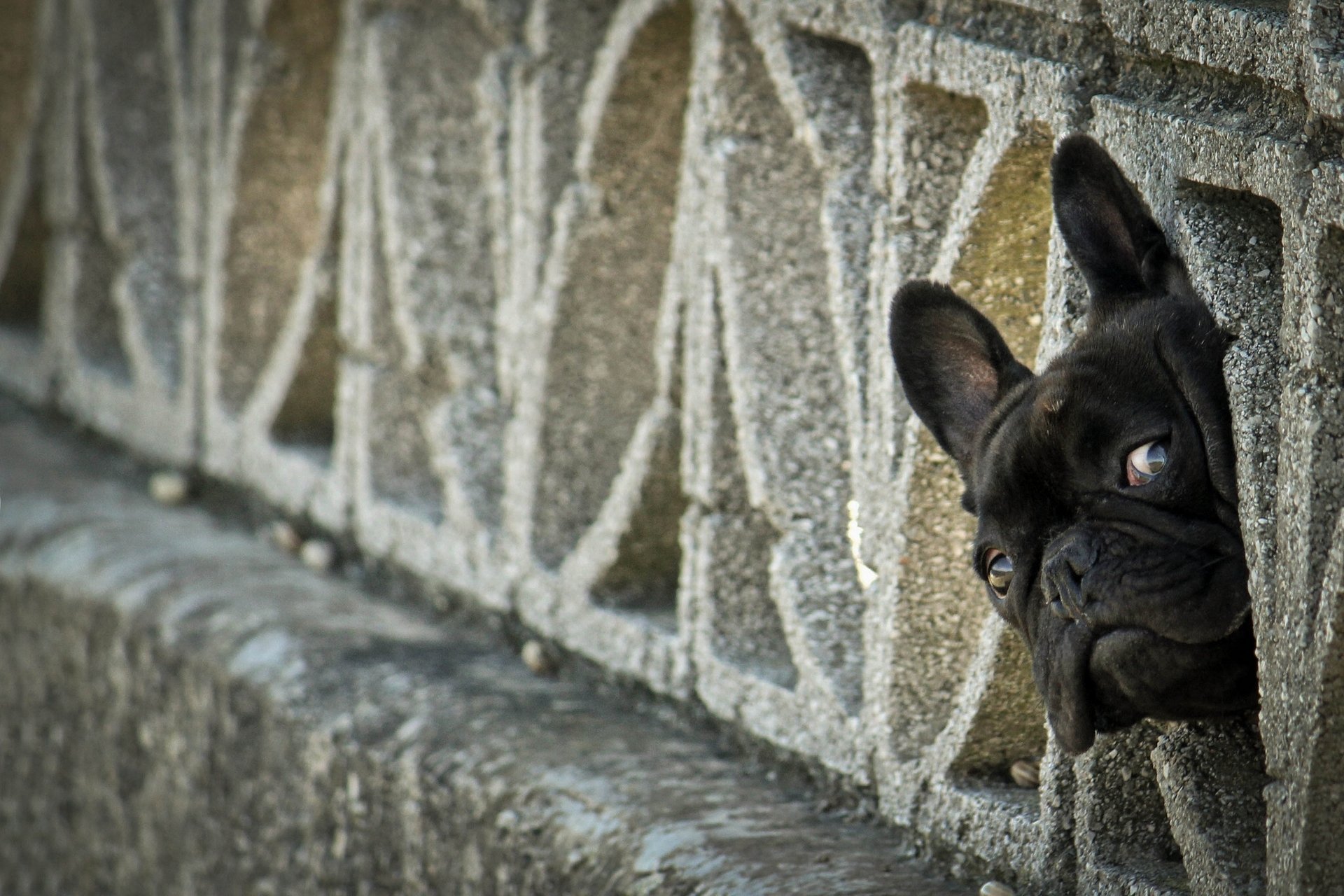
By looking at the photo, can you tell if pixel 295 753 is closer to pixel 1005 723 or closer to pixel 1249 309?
pixel 1005 723

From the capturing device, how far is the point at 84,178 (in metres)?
3.40

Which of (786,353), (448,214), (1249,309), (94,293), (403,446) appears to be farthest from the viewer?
(94,293)

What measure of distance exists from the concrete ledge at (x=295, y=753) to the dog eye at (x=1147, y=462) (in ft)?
1.79

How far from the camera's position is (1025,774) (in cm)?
168

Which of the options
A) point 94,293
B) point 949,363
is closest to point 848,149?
point 949,363

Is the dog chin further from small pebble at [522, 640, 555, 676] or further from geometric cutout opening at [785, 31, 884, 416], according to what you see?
small pebble at [522, 640, 555, 676]

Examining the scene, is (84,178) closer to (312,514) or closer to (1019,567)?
(312,514)

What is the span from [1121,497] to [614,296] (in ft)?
3.52

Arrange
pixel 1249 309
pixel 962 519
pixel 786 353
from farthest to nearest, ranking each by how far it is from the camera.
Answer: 1. pixel 786 353
2. pixel 962 519
3. pixel 1249 309

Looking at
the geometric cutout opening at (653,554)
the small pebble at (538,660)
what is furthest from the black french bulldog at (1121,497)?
the small pebble at (538,660)

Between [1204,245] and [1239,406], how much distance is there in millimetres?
129

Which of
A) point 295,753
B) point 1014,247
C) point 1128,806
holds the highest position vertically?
point 1014,247

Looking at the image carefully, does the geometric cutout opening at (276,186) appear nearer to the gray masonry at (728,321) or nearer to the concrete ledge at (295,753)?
the gray masonry at (728,321)

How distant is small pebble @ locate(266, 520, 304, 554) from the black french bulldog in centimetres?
168
